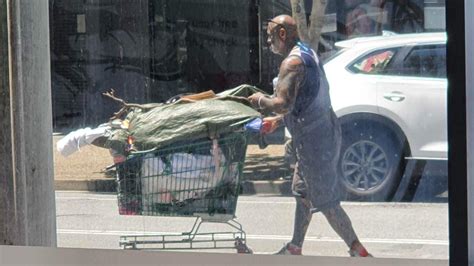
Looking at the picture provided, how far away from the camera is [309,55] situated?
5.26 meters

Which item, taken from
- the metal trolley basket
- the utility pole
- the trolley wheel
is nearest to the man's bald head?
the metal trolley basket

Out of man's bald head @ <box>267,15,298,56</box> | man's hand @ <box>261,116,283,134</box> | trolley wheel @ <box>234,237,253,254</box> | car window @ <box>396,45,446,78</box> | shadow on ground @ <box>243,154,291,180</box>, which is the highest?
man's bald head @ <box>267,15,298,56</box>

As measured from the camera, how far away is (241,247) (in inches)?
211

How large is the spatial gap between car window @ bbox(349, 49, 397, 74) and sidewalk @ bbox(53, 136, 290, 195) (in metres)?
0.65

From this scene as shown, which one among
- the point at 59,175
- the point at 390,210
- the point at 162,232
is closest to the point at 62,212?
the point at 59,175

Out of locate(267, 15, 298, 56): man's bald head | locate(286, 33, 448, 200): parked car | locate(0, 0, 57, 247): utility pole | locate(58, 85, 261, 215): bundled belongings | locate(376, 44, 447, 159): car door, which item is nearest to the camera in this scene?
locate(376, 44, 447, 159): car door

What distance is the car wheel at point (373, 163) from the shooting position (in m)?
5.21

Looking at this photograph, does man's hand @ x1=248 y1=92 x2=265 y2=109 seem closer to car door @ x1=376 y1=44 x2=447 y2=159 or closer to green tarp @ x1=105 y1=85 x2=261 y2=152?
green tarp @ x1=105 y1=85 x2=261 y2=152

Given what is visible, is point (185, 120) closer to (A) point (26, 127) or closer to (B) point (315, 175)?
(B) point (315, 175)

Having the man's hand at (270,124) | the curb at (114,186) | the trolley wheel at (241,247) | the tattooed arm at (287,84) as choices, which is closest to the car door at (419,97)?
the tattooed arm at (287,84)

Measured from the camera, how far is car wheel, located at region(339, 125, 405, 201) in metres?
5.21

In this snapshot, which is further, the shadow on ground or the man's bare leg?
the shadow on ground

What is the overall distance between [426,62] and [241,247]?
1.56 metres

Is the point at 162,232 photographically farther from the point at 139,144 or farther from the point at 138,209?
the point at 139,144
